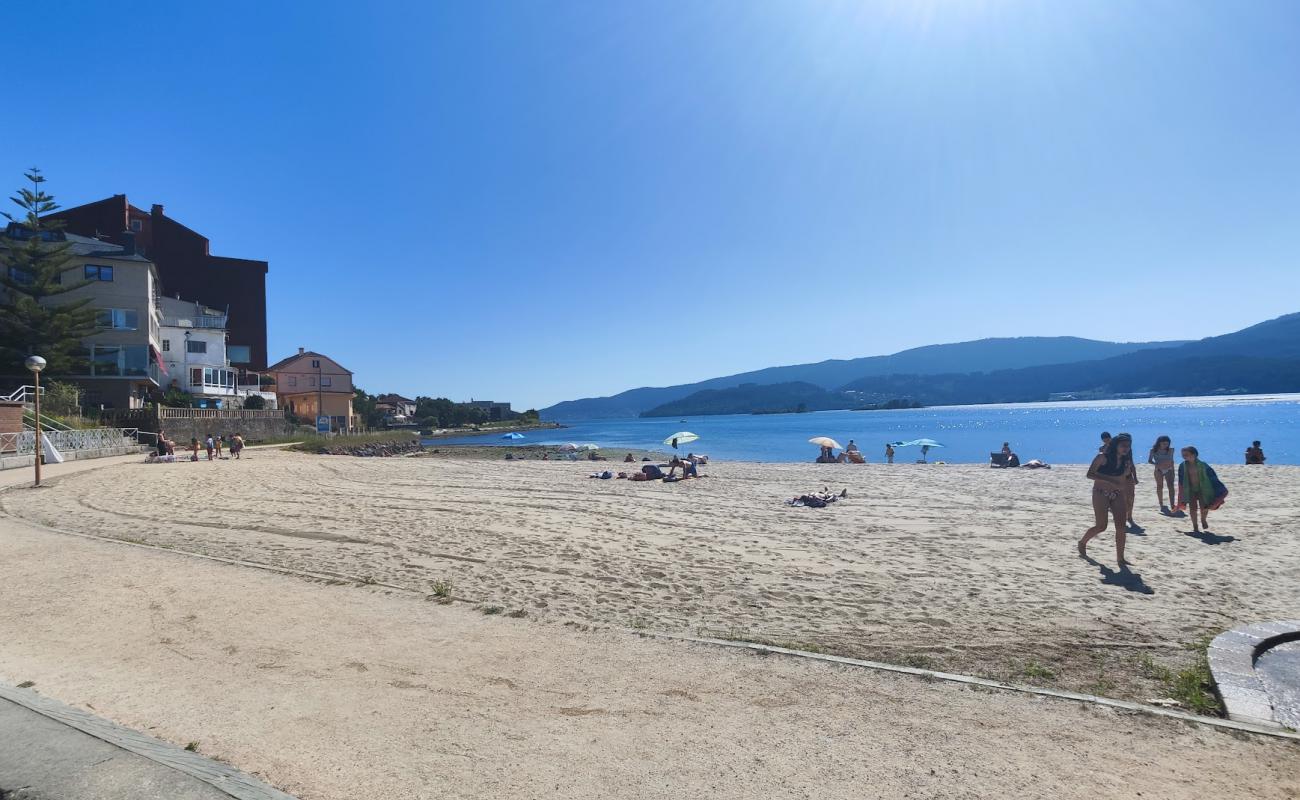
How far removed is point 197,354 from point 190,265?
1268 cm

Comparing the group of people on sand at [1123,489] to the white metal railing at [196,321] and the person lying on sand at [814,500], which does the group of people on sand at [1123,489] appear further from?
the white metal railing at [196,321]

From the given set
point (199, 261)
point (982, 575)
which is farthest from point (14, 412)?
point (199, 261)

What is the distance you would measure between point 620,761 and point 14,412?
1070 inches

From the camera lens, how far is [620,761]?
3.39 m

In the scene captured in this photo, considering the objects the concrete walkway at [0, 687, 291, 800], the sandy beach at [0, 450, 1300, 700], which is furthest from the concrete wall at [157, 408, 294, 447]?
the concrete walkway at [0, 687, 291, 800]

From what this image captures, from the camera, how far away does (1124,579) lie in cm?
748

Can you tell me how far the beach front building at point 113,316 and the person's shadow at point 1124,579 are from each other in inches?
1622

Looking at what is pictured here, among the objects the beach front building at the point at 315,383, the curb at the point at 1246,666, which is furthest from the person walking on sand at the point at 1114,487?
the beach front building at the point at 315,383

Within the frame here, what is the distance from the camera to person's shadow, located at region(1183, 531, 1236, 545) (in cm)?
944

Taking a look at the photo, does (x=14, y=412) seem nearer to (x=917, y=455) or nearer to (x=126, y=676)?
(x=126, y=676)

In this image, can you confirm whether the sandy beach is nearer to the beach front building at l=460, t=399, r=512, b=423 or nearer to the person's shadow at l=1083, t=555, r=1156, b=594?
the person's shadow at l=1083, t=555, r=1156, b=594

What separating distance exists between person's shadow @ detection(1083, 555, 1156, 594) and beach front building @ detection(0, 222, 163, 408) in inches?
1622

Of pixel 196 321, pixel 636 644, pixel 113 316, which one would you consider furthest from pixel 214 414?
pixel 636 644

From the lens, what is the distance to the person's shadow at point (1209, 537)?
31.0 feet
